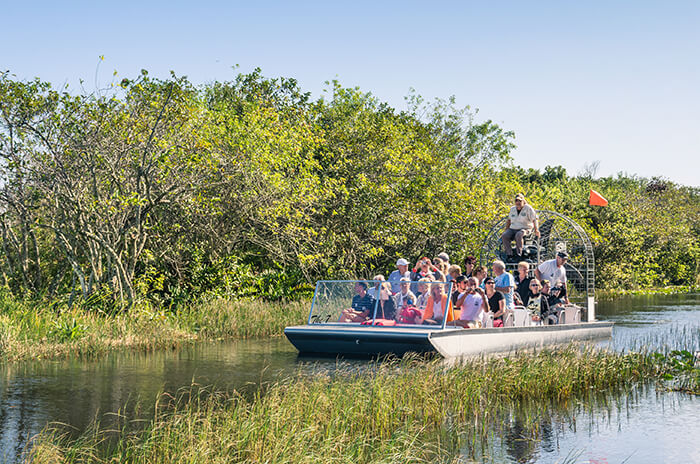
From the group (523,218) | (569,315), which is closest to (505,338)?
(569,315)

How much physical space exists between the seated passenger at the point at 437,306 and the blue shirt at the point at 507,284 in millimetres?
1785

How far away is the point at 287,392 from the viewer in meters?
9.61

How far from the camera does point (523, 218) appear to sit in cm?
1911

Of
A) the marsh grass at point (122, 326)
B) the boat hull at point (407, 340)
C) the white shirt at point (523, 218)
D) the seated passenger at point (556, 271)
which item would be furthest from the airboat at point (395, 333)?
the marsh grass at point (122, 326)

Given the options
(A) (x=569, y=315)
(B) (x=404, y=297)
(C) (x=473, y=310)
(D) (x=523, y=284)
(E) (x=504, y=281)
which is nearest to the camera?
(C) (x=473, y=310)

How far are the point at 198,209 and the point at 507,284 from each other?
8844 millimetres

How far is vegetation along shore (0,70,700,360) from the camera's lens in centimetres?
1830

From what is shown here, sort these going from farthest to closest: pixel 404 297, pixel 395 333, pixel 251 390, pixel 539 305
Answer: pixel 539 305, pixel 404 297, pixel 395 333, pixel 251 390

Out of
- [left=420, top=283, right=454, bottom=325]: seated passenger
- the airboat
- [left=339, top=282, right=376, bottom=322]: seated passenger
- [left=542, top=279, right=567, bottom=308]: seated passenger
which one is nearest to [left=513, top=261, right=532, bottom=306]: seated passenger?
[left=542, top=279, right=567, bottom=308]: seated passenger

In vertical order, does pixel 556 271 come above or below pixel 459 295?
above

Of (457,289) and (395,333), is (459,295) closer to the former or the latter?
(457,289)

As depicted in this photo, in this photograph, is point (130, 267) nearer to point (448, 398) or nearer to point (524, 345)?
point (524, 345)

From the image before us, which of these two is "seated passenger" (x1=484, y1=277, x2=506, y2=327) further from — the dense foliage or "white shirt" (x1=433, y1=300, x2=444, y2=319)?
the dense foliage

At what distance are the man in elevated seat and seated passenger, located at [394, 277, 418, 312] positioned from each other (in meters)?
4.84
